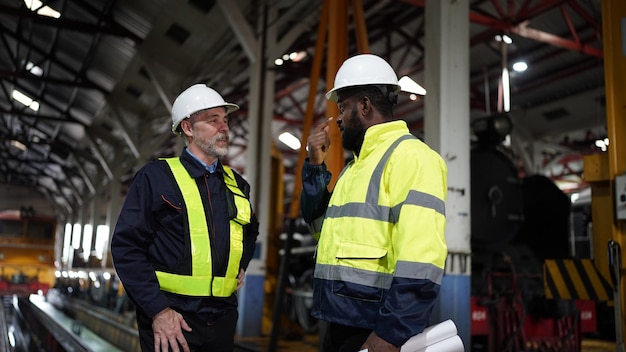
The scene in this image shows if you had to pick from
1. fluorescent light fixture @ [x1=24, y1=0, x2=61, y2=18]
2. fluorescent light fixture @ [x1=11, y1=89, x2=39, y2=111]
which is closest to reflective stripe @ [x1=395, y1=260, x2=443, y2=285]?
fluorescent light fixture @ [x1=24, y1=0, x2=61, y2=18]

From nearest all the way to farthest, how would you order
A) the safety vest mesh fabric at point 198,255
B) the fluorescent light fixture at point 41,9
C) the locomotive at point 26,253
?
the safety vest mesh fabric at point 198,255 < the fluorescent light fixture at point 41,9 < the locomotive at point 26,253

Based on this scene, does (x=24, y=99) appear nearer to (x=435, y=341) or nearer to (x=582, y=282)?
(x=582, y=282)

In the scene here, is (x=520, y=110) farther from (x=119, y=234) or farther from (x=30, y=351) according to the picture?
(x=119, y=234)

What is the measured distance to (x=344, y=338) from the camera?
2.11 meters

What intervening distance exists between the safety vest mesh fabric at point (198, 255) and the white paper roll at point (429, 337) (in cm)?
88

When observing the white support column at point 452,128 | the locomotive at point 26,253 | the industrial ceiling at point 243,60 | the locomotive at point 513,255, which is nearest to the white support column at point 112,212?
the industrial ceiling at point 243,60

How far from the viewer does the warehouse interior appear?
6.95 m

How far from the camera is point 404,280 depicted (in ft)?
6.07

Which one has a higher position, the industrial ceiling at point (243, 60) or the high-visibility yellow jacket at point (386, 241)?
the industrial ceiling at point (243, 60)

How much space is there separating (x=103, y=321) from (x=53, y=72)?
35.9 ft

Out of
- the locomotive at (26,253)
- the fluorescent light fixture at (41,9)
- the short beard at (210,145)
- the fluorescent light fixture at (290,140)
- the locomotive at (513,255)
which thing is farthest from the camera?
the locomotive at (26,253)

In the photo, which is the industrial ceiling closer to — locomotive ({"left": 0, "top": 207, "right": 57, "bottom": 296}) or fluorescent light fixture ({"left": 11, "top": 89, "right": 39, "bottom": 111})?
fluorescent light fixture ({"left": 11, "top": 89, "right": 39, "bottom": 111})

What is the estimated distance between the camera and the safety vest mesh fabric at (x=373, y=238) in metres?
1.89

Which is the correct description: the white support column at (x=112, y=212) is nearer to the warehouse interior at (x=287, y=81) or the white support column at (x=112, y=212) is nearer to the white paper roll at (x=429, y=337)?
the warehouse interior at (x=287, y=81)
